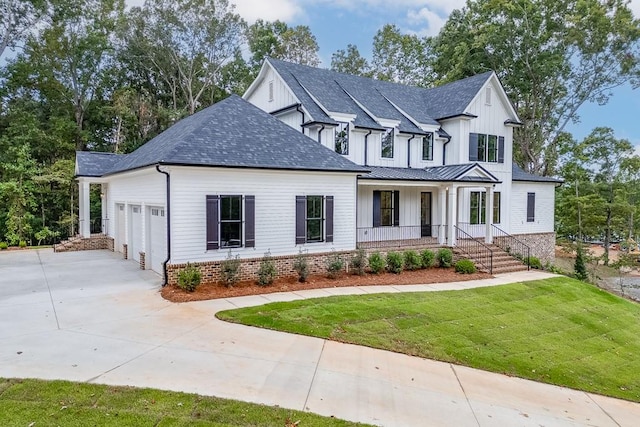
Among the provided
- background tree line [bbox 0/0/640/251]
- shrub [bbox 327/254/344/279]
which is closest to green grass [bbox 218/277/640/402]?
shrub [bbox 327/254/344/279]

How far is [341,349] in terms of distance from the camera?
7.82 meters

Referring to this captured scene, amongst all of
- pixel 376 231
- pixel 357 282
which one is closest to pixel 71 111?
pixel 376 231

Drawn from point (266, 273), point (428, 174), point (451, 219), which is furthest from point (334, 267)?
point (428, 174)

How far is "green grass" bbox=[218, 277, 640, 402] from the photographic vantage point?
826 cm

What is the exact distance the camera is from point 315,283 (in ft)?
43.5

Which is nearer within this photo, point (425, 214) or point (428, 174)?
point (428, 174)

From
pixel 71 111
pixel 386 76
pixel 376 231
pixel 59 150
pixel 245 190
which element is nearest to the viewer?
pixel 245 190

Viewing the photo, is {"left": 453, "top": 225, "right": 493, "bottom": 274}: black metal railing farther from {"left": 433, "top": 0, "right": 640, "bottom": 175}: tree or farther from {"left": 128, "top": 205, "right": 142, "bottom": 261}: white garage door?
{"left": 433, "top": 0, "right": 640, "bottom": 175}: tree

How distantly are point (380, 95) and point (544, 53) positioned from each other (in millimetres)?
14577

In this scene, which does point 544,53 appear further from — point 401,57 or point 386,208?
point 386,208

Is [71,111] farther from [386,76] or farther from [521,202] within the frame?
[521,202]

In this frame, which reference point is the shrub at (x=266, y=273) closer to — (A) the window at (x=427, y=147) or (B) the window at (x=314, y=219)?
(B) the window at (x=314, y=219)

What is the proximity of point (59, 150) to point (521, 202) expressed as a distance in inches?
1197

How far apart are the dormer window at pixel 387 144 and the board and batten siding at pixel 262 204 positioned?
210 inches
